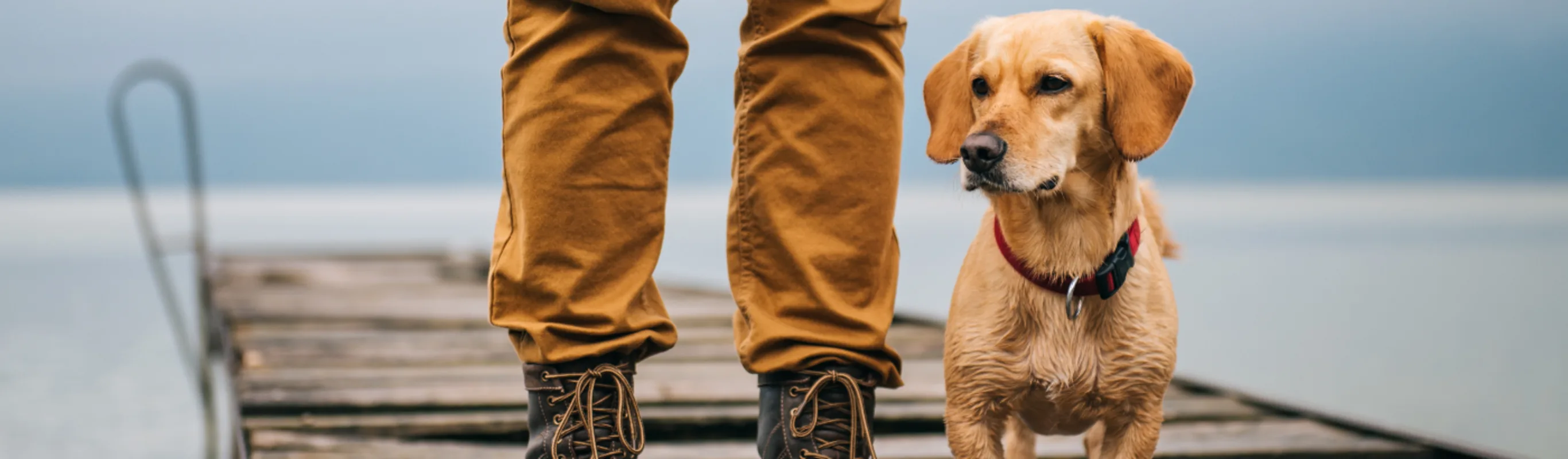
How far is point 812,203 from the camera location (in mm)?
1555

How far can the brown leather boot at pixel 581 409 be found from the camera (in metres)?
1.52

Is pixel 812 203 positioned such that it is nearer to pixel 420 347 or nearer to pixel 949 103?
pixel 949 103

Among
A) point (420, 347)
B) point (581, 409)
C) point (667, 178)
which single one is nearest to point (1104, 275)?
point (667, 178)

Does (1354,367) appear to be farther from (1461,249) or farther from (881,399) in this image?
(1461,249)

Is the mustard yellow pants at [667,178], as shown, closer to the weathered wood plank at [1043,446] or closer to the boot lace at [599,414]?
the boot lace at [599,414]

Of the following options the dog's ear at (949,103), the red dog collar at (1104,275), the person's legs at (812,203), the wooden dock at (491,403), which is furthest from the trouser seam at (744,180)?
the wooden dock at (491,403)

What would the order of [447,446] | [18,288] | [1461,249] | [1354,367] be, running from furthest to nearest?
[1461,249], [18,288], [1354,367], [447,446]

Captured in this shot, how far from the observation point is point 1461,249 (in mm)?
10508

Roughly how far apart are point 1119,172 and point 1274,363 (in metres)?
3.93

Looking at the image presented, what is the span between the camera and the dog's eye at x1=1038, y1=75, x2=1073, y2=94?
1419 millimetres

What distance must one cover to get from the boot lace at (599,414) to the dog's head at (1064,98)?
1.65ft

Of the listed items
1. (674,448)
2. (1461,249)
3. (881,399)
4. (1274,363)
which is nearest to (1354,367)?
(1274,363)

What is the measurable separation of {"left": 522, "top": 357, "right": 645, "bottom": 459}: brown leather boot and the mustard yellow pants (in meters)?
0.03

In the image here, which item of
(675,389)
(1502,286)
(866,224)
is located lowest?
A: (1502,286)
